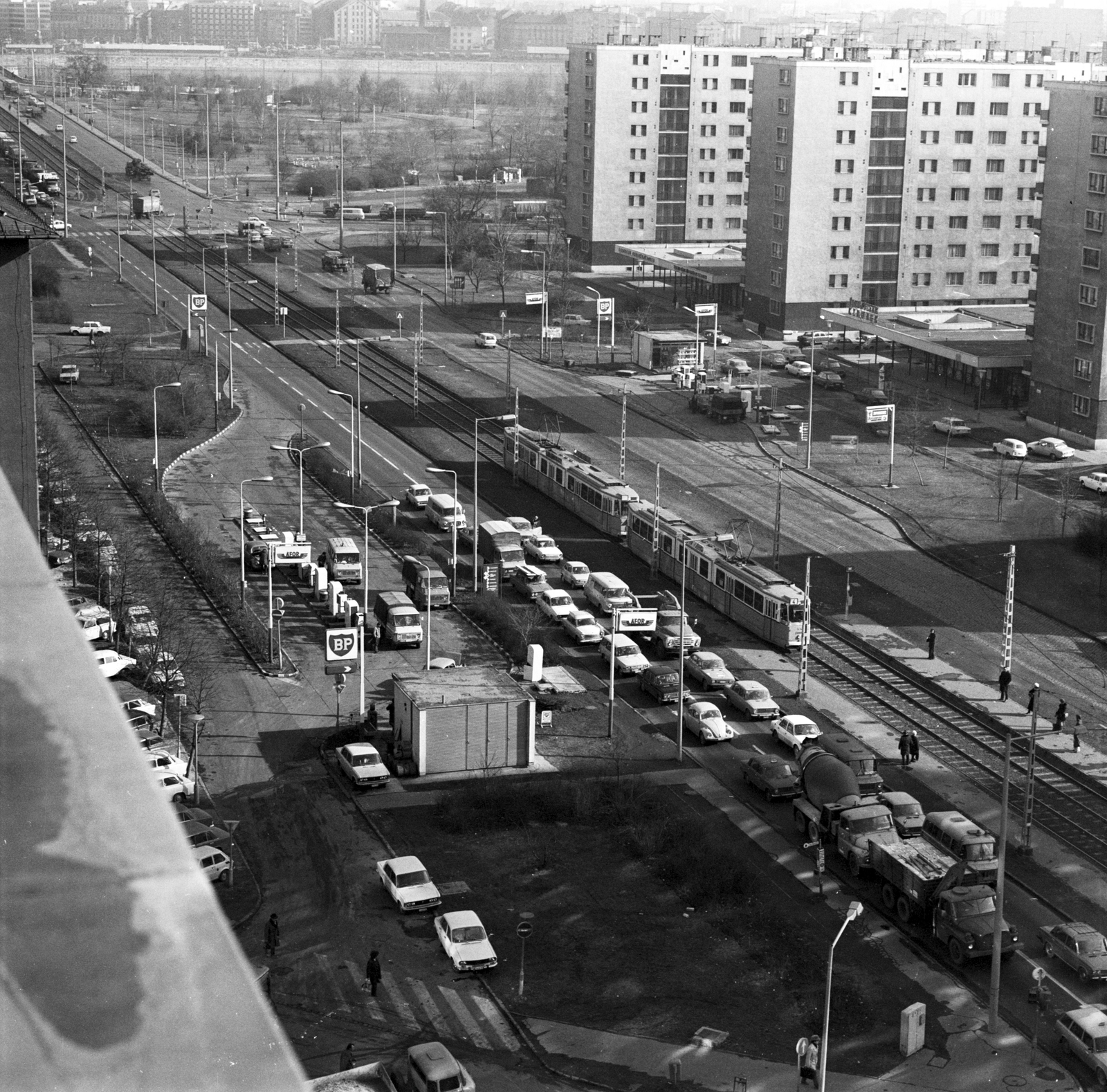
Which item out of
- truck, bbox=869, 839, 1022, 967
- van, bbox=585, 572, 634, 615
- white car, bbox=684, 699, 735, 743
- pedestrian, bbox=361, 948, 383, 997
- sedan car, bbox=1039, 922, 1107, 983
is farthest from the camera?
van, bbox=585, 572, 634, 615

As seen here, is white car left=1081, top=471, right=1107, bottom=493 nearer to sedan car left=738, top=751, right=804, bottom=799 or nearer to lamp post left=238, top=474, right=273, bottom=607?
lamp post left=238, top=474, right=273, bottom=607

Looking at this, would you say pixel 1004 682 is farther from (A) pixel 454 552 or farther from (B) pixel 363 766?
(A) pixel 454 552

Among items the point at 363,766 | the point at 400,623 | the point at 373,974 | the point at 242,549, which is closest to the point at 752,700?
the point at 363,766

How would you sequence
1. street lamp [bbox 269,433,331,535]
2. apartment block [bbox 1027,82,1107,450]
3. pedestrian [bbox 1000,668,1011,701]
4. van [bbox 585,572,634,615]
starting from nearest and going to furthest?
pedestrian [bbox 1000,668,1011,701]
van [bbox 585,572,634,615]
street lamp [bbox 269,433,331,535]
apartment block [bbox 1027,82,1107,450]

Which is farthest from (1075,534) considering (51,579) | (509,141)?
(509,141)

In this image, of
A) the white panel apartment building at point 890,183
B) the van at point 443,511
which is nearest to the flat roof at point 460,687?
the van at point 443,511

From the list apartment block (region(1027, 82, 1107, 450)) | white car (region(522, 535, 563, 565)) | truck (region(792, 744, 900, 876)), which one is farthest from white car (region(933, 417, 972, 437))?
truck (region(792, 744, 900, 876))
